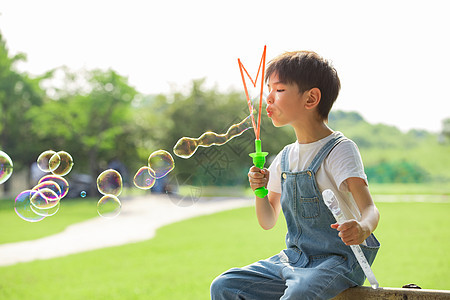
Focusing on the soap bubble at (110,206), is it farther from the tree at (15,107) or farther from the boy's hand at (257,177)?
the tree at (15,107)

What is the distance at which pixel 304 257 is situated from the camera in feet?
5.35

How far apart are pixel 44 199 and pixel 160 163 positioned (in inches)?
34.9

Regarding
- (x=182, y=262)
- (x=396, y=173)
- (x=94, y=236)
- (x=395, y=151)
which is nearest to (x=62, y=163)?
(x=182, y=262)

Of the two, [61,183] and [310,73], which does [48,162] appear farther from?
[310,73]

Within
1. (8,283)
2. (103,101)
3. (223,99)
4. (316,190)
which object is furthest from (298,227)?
(103,101)

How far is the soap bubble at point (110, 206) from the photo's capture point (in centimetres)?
278

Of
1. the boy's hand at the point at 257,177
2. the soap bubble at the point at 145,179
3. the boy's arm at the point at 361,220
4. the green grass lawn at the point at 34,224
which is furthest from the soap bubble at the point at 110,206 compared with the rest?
the green grass lawn at the point at 34,224

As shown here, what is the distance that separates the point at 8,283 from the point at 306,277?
18.7 feet

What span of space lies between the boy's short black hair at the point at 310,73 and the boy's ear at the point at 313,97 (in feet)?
0.06

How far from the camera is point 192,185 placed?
2.63 metres

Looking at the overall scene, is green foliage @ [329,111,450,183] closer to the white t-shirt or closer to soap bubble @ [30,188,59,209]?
soap bubble @ [30,188,59,209]

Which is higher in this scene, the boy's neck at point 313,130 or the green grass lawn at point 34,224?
the boy's neck at point 313,130

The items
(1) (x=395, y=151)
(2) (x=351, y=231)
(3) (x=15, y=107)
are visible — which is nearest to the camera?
(2) (x=351, y=231)

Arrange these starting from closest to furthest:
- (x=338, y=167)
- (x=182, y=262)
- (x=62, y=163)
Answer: (x=338, y=167) < (x=62, y=163) < (x=182, y=262)
